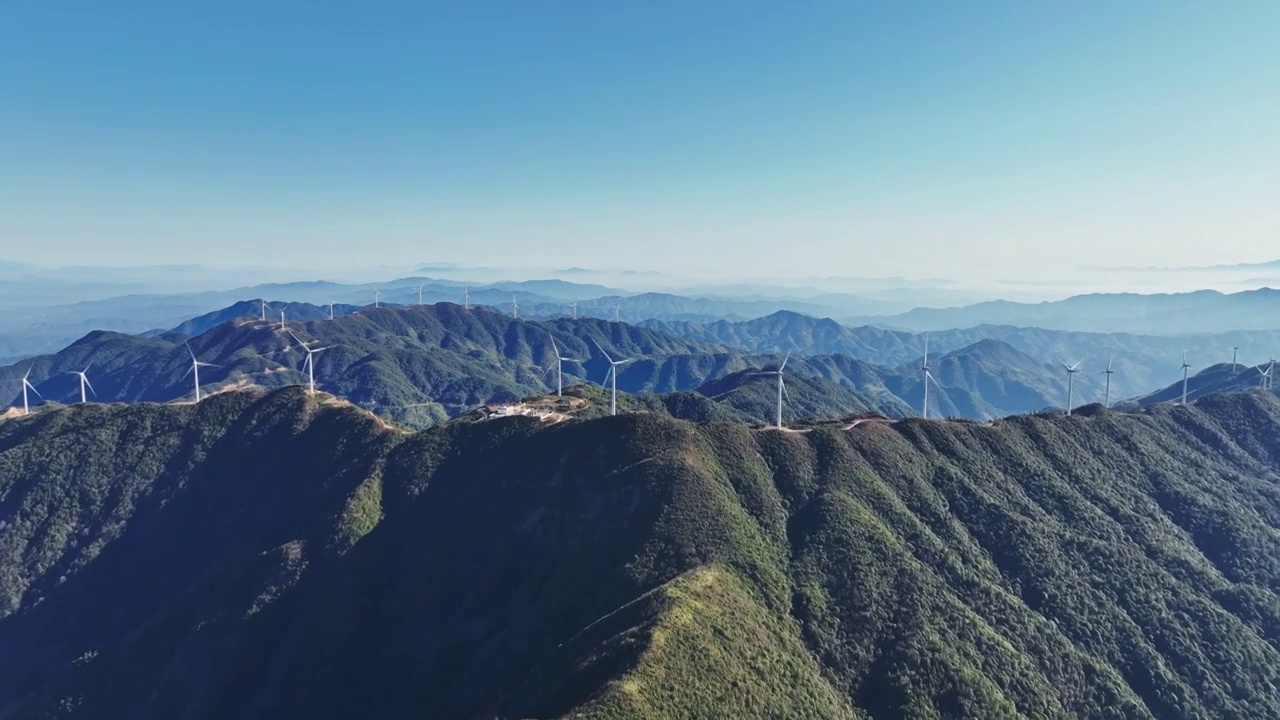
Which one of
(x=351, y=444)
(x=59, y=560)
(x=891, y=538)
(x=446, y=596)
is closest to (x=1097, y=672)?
(x=891, y=538)

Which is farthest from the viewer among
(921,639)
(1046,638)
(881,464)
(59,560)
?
(59,560)

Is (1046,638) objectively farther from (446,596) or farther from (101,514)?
(101,514)

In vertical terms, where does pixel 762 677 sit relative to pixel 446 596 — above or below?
above

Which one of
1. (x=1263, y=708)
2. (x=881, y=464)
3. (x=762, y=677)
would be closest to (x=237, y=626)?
(x=762, y=677)

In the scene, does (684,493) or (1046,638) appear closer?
(1046,638)

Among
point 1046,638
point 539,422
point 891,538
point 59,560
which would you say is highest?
point 539,422

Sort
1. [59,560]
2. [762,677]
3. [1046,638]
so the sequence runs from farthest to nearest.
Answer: [59,560], [1046,638], [762,677]
